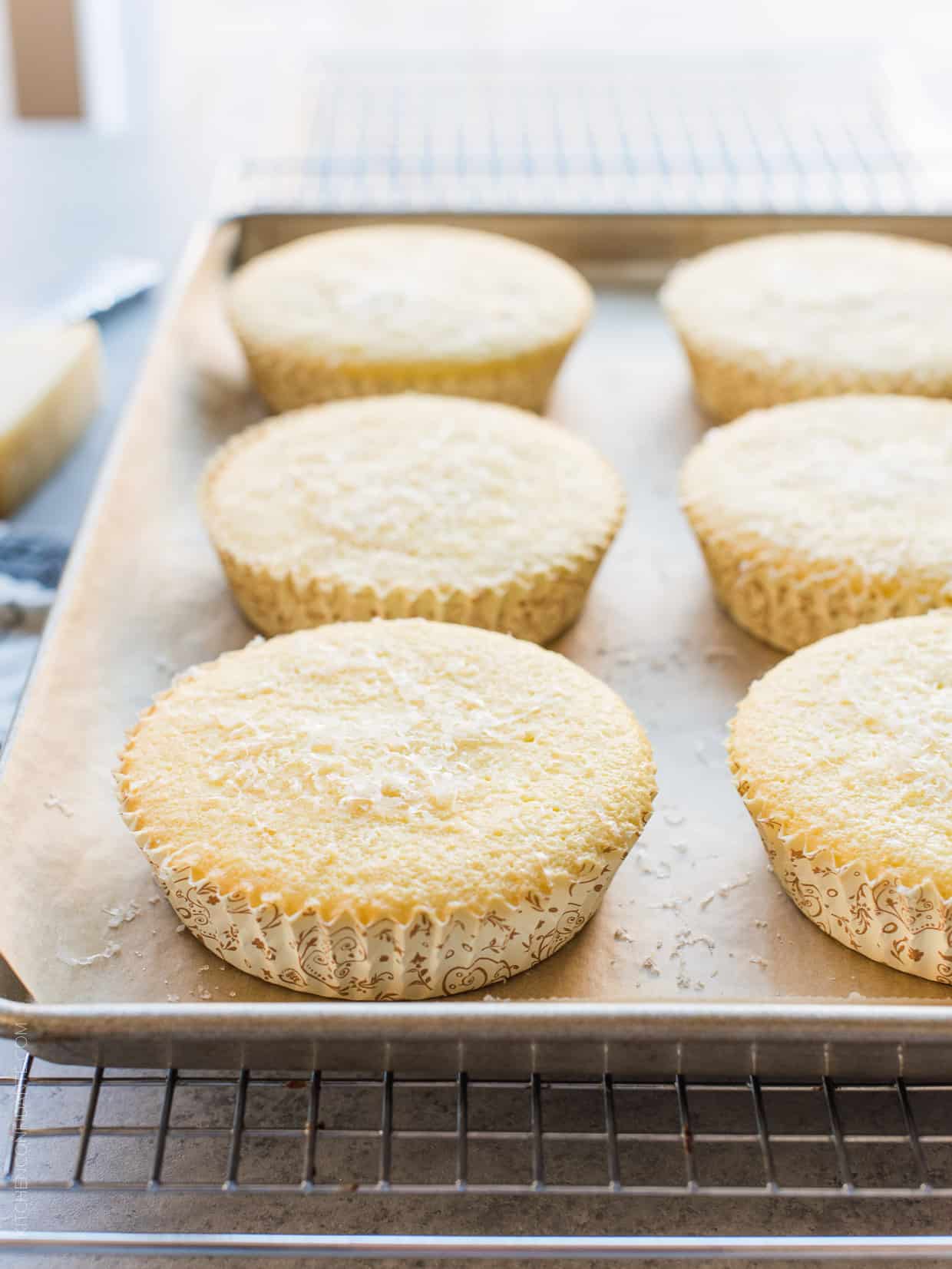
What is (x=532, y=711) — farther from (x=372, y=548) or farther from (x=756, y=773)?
(x=372, y=548)

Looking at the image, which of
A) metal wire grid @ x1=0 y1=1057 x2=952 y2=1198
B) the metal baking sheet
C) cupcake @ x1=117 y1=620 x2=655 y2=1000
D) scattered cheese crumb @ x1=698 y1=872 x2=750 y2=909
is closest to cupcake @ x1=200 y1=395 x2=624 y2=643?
the metal baking sheet

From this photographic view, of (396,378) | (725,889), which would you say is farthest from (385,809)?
(396,378)

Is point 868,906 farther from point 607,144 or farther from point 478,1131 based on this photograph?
point 607,144

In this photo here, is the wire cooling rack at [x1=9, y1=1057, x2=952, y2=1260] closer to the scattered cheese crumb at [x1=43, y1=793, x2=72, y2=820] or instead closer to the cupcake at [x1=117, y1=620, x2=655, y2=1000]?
the cupcake at [x1=117, y1=620, x2=655, y2=1000]

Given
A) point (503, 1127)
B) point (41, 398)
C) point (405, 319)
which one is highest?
point (405, 319)

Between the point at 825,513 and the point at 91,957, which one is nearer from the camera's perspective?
the point at 91,957
